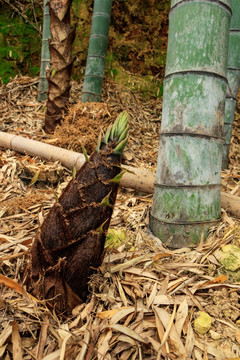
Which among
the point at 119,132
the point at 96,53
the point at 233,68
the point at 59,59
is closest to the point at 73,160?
the point at 59,59

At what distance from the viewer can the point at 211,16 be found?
58.6 inches

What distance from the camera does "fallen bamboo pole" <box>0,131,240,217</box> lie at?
191cm

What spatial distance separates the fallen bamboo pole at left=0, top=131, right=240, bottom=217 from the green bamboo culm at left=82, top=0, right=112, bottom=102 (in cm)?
132

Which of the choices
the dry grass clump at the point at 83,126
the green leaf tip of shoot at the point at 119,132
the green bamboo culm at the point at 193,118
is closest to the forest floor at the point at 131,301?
the green bamboo culm at the point at 193,118

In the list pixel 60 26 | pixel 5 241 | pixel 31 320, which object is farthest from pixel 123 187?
pixel 60 26

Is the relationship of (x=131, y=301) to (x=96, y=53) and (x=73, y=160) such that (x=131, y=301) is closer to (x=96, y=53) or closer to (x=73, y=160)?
(x=73, y=160)

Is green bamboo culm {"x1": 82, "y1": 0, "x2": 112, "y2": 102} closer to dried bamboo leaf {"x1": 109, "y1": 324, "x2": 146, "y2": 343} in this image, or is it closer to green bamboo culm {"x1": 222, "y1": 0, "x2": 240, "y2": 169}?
green bamboo culm {"x1": 222, "y1": 0, "x2": 240, "y2": 169}

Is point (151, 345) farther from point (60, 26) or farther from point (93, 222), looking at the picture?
point (60, 26)

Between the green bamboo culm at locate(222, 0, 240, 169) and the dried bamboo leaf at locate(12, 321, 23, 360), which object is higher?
the green bamboo culm at locate(222, 0, 240, 169)

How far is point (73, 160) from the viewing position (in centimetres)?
260

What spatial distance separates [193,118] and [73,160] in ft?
4.44

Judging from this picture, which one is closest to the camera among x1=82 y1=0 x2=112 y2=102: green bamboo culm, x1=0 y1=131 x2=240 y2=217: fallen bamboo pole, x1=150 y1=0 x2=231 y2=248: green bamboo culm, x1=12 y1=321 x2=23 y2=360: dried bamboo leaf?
x1=12 y1=321 x2=23 y2=360: dried bamboo leaf

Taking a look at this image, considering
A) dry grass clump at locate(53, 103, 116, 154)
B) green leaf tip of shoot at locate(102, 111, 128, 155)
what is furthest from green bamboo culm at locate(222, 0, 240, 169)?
green leaf tip of shoot at locate(102, 111, 128, 155)

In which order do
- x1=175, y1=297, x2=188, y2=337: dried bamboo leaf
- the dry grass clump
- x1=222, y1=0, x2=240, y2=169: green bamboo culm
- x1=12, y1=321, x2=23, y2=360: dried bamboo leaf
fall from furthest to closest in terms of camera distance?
the dry grass clump → x1=222, y1=0, x2=240, y2=169: green bamboo culm → x1=175, y1=297, x2=188, y2=337: dried bamboo leaf → x1=12, y1=321, x2=23, y2=360: dried bamboo leaf
